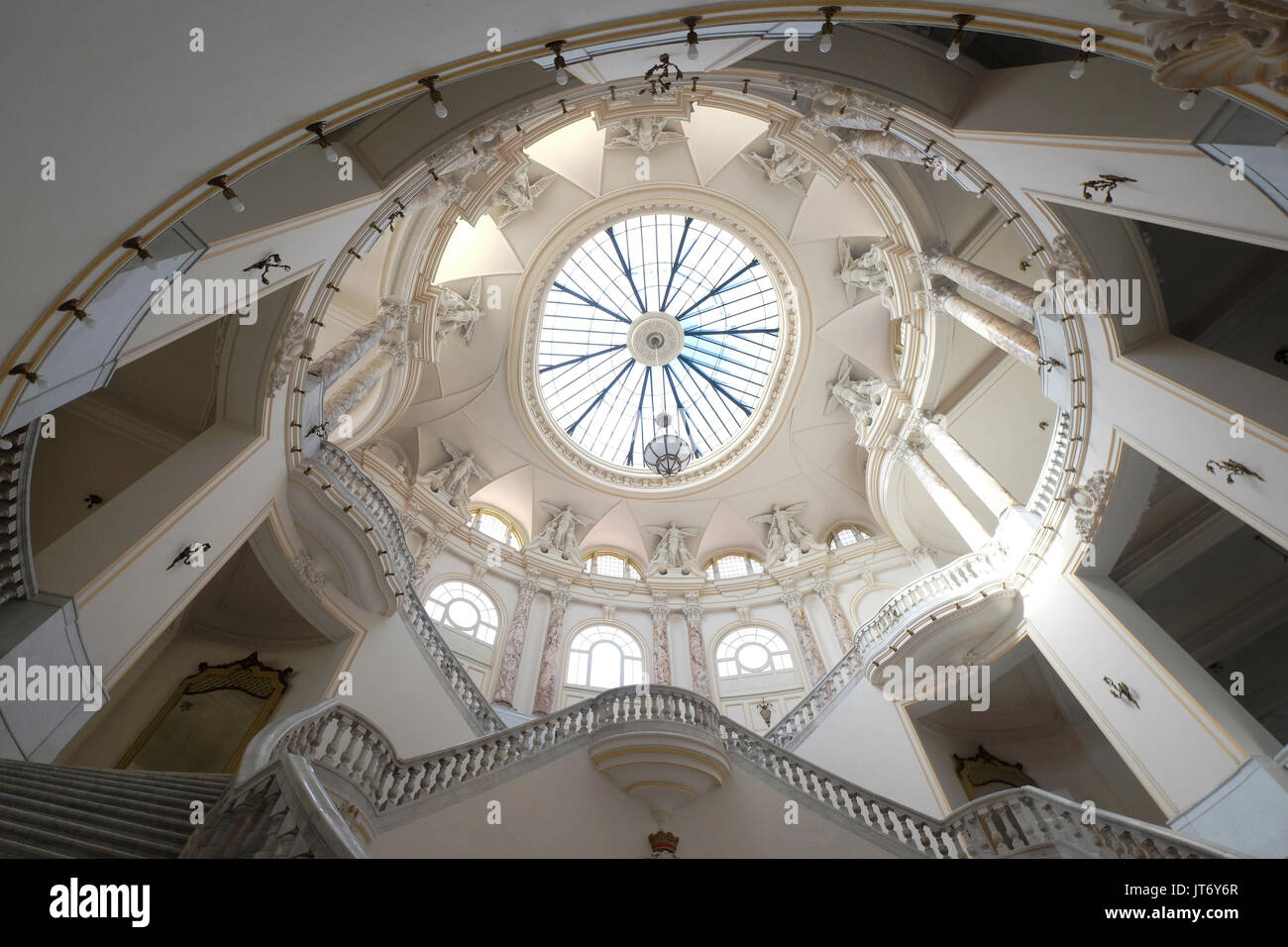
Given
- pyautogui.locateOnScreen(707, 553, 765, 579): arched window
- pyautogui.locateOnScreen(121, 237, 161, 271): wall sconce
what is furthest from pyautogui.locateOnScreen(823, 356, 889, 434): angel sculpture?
pyautogui.locateOnScreen(121, 237, 161, 271): wall sconce

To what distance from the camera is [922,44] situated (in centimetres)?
932

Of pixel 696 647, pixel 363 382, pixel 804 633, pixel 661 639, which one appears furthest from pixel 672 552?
pixel 363 382

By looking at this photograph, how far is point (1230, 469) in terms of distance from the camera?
25.0ft

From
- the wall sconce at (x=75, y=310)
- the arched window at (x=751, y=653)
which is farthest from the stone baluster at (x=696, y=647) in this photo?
the wall sconce at (x=75, y=310)

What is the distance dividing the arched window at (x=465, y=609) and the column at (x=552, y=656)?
1.54 m

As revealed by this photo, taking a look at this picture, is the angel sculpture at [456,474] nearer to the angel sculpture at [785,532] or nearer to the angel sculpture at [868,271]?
the angel sculpture at [785,532]

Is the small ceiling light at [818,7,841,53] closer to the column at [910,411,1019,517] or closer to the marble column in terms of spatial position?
the column at [910,411,1019,517]

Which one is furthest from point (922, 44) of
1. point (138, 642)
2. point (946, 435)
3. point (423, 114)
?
point (138, 642)

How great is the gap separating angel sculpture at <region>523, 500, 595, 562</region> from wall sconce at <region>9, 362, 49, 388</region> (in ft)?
52.6

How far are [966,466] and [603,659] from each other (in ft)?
36.8

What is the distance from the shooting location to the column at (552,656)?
16969mm

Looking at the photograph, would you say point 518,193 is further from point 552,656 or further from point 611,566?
point 552,656
